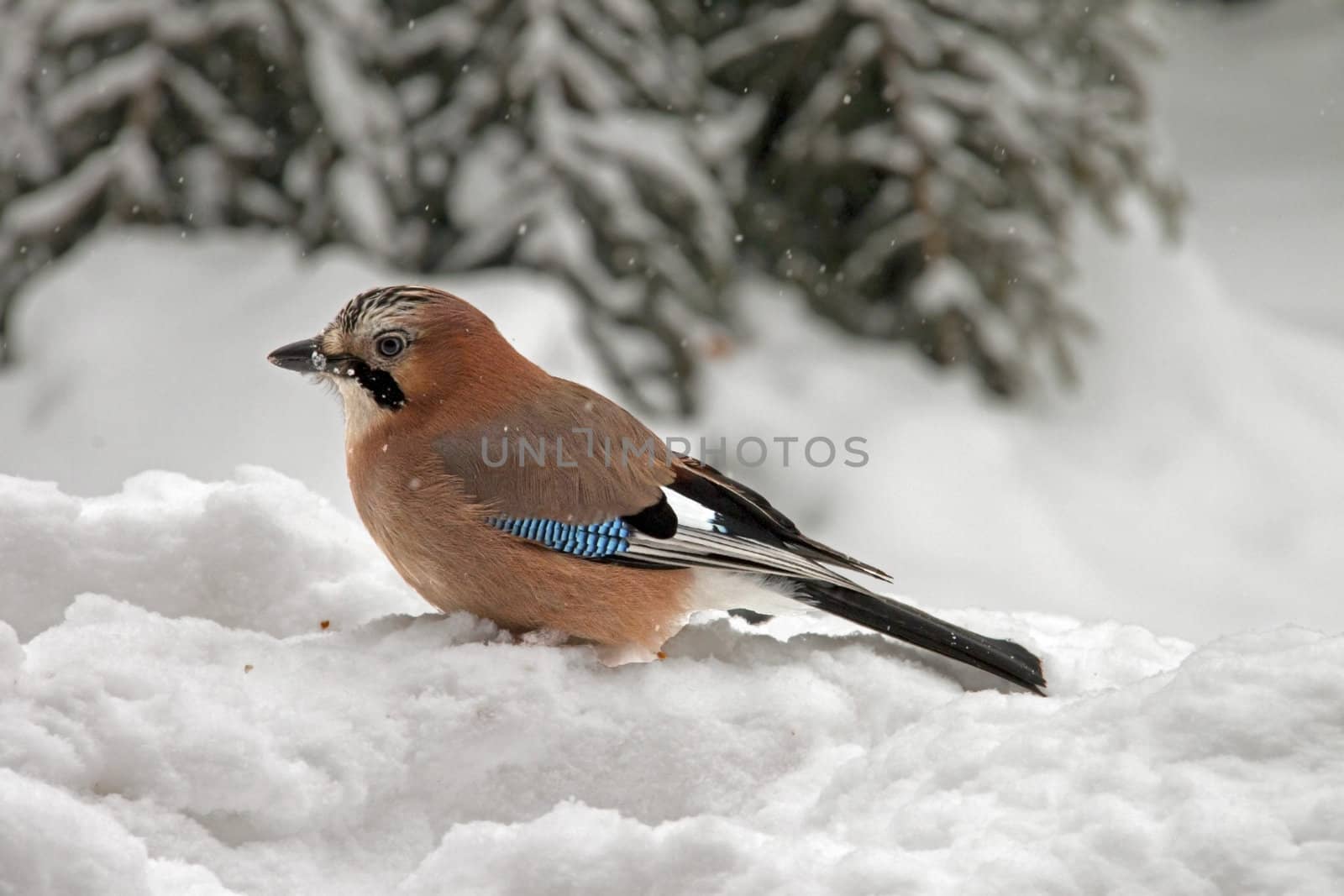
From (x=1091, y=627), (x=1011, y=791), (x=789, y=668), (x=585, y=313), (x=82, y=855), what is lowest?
(x=82, y=855)

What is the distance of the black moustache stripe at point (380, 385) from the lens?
293 cm

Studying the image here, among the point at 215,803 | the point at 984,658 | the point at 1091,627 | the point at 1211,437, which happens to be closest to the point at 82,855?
the point at 215,803

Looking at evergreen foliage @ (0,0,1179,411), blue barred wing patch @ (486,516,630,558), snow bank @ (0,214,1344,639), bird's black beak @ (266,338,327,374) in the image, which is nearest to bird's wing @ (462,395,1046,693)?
blue barred wing patch @ (486,516,630,558)

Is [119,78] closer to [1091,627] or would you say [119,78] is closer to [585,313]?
[585,313]

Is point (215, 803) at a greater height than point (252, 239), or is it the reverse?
point (252, 239)

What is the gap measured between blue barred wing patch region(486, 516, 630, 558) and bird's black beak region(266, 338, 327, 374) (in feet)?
1.73

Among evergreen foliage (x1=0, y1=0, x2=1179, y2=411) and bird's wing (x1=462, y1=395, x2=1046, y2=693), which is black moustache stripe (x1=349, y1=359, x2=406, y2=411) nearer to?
bird's wing (x1=462, y1=395, x2=1046, y2=693)

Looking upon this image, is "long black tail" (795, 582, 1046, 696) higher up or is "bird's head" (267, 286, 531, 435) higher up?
"bird's head" (267, 286, 531, 435)

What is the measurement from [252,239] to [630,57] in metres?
2.17

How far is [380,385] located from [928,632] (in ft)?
4.11

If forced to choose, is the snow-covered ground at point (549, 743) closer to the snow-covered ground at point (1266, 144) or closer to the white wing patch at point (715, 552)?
the white wing patch at point (715, 552)

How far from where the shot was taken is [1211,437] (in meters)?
9.12

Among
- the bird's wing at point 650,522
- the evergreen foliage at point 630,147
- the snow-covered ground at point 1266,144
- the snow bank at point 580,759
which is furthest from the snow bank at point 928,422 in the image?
the snow-covered ground at point 1266,144

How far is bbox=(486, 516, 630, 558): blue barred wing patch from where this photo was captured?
2.74m
